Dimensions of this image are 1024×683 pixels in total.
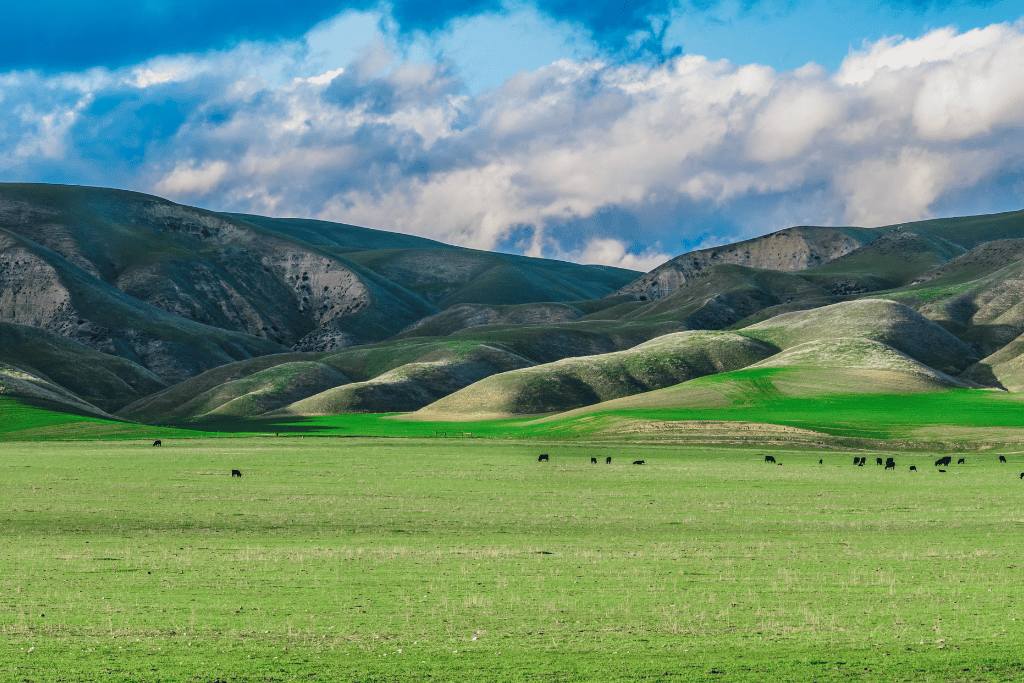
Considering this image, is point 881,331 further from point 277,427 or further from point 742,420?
point 277,427

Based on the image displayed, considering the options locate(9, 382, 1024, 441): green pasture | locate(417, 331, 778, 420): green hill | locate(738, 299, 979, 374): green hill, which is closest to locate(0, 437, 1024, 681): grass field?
locate(9, 382, 1024, 441): green pasture

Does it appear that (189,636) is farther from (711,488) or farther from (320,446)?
(320,446)

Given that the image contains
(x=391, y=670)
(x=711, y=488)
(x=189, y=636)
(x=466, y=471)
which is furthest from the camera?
(x=466, y=471)

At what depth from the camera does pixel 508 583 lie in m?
19.3

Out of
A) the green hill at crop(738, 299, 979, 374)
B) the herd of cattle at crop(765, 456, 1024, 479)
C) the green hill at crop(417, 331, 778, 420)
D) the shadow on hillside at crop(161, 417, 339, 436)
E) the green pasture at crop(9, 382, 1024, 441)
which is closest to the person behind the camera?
the herd of cattle at crop(765, 456, 1024, 479)

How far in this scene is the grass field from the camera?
13.8 m

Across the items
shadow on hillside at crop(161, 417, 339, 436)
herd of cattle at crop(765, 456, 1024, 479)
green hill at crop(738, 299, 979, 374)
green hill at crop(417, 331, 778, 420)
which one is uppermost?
green hill at crop(738, 299, 979, 374)

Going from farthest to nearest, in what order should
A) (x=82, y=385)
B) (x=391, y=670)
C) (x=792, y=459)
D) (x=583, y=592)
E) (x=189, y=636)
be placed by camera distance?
(x=82, y=385) → (x=792, y=459) → (x=583, y=592) → (x=189, y=636) → (x=391, y=670)

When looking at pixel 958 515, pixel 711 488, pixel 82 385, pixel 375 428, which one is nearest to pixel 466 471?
pixel 711 488

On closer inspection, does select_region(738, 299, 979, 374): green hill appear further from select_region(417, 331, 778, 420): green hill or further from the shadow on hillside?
the shadow on hillside

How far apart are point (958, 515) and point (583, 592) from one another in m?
18.0

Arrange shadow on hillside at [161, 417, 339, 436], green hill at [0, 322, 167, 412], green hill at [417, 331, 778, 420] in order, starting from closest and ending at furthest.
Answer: shadow on hillside at [161, 417, 339, 436] < green hill at [417, 331, 778, 420] < green hill at [0, 322, 167, 412]

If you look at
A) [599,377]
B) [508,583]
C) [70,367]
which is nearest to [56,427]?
[599,377]

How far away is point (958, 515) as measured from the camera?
1214 inches
